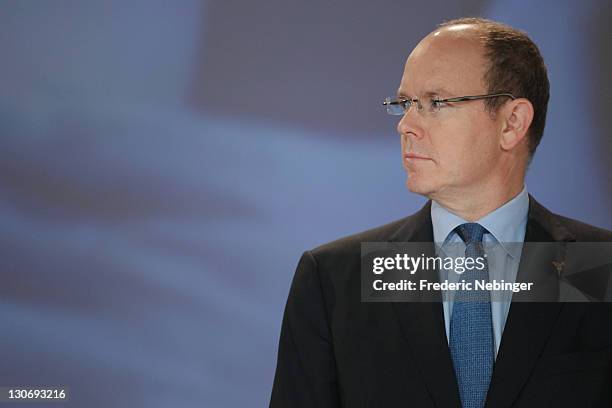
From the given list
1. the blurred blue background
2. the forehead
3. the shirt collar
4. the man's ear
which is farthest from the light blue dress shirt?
the blurred blue background

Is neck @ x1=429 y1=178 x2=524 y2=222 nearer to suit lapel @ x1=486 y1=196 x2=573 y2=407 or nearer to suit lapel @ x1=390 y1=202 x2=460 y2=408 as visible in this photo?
suit lapel @ x1=486 y1=196 x2=573 y2=407

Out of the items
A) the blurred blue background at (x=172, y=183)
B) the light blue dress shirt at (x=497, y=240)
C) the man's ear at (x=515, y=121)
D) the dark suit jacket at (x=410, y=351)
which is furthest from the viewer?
the blurred blue background at (x=172, y=183)

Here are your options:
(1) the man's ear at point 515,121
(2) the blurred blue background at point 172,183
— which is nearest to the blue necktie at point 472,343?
(1) the man's ear at point 515,121

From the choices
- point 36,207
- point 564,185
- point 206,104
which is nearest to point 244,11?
point 206,104

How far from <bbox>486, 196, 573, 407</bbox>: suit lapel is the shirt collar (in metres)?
0.03

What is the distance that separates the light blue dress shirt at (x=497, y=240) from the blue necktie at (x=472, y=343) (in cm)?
3

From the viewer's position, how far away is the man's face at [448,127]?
1.92m

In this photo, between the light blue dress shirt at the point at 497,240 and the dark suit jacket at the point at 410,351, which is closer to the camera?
the dark suit jacket at the point at 410,351

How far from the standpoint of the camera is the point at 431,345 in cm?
180

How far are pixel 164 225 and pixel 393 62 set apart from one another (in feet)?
2.81

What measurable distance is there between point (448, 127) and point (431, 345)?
18.3 inches

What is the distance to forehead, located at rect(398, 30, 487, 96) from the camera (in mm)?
1933

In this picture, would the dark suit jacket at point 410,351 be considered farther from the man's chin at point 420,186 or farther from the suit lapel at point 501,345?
the man's chin at point 420,186

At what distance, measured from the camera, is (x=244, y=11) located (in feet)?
9.02
